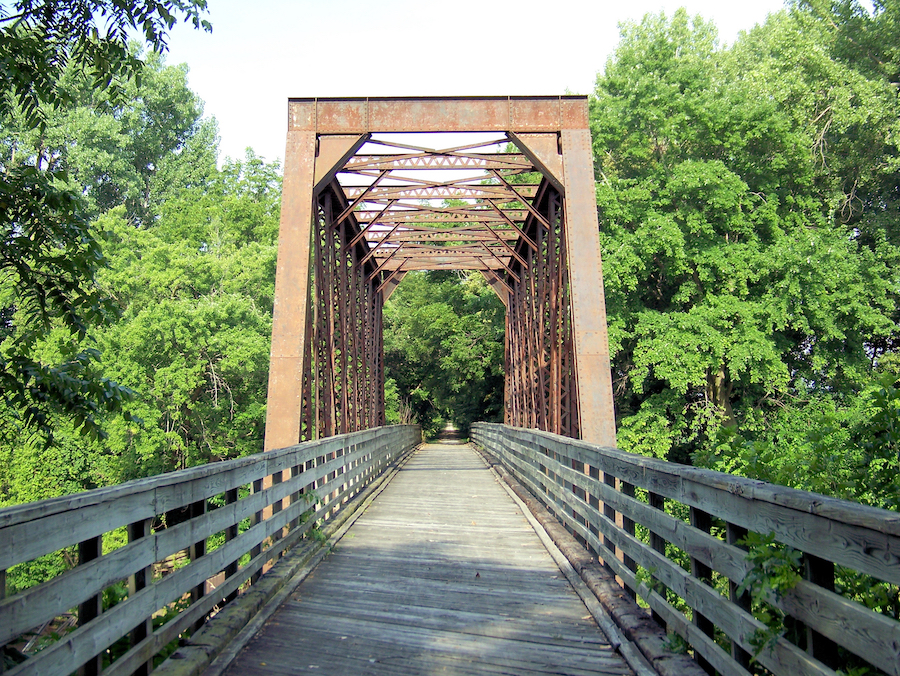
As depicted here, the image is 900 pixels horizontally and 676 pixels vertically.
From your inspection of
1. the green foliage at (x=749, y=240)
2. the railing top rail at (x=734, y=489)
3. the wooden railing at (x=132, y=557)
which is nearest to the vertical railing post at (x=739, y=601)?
the railing top rail at (x=734, y=489)

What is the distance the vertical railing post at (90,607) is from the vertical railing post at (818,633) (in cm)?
237

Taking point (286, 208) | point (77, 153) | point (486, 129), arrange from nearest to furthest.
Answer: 1. point (286, 208)
2. point (486, 129)
3. point (77, 153)

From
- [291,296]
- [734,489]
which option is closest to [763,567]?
[734,489]

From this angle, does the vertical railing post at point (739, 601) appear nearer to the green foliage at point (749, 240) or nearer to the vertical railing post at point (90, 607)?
the vertical railing post at point (90, 607)

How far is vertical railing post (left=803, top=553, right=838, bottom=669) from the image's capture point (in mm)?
2195

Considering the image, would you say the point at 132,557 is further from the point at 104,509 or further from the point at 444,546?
the point at 444,546

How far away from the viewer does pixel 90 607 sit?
2.61 meters

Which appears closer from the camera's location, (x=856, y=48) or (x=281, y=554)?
(x=281, y=554)

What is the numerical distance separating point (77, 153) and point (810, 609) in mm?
35891

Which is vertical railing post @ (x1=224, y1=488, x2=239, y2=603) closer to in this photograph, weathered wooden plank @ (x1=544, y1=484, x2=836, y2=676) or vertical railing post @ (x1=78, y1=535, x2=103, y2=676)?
vertical railing post @ (x1=78, y1=535, x2=103, y2=676)

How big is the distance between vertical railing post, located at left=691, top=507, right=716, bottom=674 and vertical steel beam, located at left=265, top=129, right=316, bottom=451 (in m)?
5.41

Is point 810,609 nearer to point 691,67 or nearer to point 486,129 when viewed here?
point 486,129

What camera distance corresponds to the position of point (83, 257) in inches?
145

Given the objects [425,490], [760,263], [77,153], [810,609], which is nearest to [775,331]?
[760,263]
